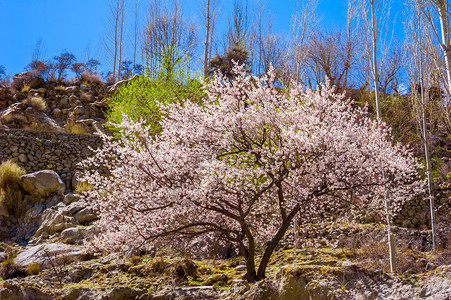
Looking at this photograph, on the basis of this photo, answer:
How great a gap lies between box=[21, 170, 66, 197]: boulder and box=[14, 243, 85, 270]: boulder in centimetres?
423

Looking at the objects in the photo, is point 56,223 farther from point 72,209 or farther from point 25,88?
point 25,88

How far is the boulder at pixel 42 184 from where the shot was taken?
12.6m

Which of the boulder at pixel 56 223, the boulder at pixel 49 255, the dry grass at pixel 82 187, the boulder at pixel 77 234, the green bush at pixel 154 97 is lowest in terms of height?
the boulder at pixel 49 255

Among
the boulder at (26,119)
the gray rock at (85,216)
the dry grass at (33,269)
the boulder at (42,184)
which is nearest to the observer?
the dry grass at (33,269)

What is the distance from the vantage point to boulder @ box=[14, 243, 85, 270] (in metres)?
8.00

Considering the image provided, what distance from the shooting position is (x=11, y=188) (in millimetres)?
12570

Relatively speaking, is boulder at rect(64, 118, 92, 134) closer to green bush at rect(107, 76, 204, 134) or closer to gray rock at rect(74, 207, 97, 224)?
green bush at rect(107, 76, 204, 134)

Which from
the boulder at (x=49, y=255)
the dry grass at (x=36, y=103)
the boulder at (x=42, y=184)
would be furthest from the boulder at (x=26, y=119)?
the boulder at (x=49, y=255)

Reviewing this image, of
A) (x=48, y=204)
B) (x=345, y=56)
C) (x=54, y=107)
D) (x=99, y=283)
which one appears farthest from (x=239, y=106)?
(x=54, y=107)

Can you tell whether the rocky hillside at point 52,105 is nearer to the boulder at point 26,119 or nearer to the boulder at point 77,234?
the boulder at point 26,119

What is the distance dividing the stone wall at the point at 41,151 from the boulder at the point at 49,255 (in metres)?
5.58

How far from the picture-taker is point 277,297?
371 centimetres

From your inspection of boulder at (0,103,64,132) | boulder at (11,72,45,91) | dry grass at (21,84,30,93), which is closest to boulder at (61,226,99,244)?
boulder at (0,103,64,132)

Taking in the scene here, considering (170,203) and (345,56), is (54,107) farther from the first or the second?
(170,203)
